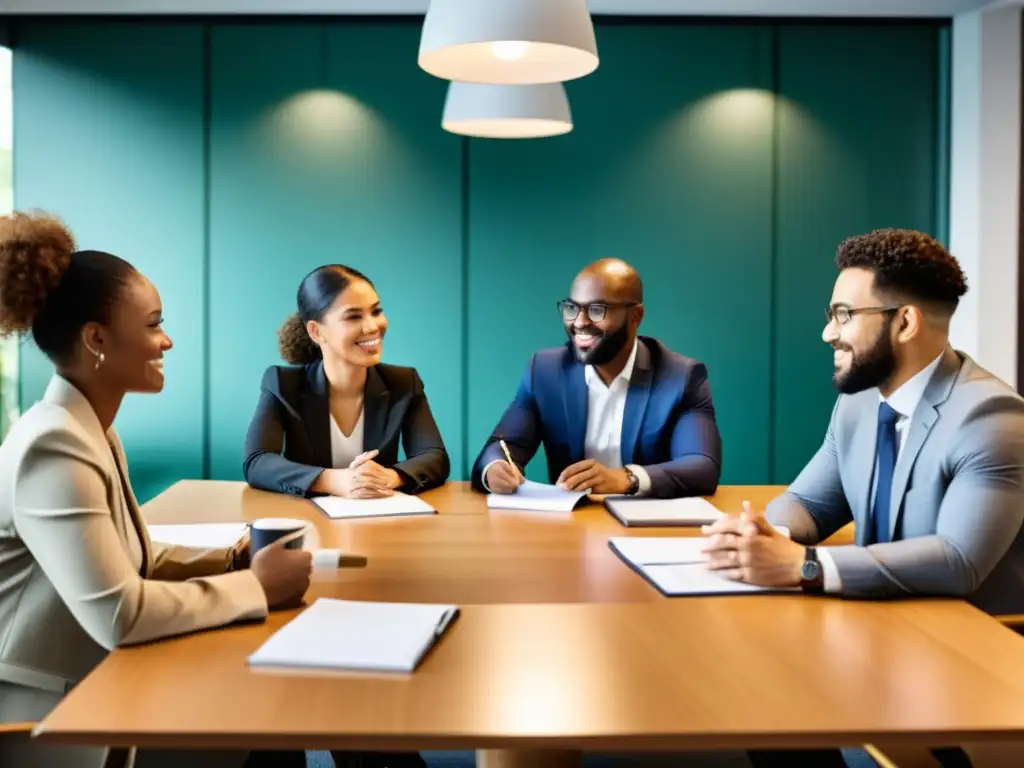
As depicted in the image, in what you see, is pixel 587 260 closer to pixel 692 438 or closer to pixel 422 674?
pixel 692 438

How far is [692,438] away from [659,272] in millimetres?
2138

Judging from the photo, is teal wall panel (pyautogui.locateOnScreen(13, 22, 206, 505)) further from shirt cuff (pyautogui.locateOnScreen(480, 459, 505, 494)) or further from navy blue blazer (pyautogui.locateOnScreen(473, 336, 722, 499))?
shirt cuff (pyautogui.locateOnScreen(480, 459, 505, 494))

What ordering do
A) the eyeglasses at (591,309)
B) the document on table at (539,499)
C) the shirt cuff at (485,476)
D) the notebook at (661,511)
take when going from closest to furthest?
1. the notebook at (661,511)
2. the document on table at (539,499)
3. the shirt cuff at (485,476)
4. the eyeglasses at (591,309)

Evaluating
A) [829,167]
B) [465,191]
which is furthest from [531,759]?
[829,167]

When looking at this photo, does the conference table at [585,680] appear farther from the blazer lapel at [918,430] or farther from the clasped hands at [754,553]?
the blazer lapel at [918,430]

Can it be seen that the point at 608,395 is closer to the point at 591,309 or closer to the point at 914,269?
the point at 591,309

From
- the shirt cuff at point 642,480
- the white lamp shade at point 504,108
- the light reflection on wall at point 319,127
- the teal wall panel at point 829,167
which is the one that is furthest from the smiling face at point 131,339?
the teal wall panel at point 829,167

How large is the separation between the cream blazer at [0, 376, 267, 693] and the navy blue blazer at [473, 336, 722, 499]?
1.40 m

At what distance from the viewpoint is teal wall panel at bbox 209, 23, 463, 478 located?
507cm

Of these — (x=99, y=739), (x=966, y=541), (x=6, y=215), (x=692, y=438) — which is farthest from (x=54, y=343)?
(x=692, y=438)

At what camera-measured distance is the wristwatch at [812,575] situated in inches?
73.5

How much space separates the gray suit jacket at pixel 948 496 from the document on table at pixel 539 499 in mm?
585

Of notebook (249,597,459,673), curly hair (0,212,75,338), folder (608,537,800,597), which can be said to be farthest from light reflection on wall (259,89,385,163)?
notebook (249,597,459,673)

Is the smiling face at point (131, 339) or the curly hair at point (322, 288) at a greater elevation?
the curly hair at point (322, 288)
